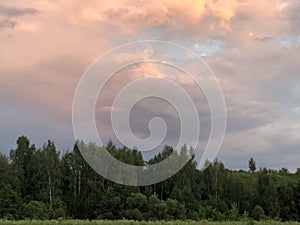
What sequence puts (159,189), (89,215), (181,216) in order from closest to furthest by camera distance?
(181,216) < (89,215) < (159,189)

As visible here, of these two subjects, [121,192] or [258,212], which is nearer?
[258,212]

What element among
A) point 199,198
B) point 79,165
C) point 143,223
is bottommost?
point 143,223

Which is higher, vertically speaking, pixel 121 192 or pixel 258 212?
pixel 121 192

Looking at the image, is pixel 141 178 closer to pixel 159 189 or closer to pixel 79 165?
pixel 159 189

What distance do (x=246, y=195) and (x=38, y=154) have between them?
25.5 m

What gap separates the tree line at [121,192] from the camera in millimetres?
56219

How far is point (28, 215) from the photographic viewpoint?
5472 centimetres

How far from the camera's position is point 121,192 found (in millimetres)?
59062

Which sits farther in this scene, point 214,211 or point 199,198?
point 199,198

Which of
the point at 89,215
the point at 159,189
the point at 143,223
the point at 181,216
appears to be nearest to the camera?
the point at 143,223

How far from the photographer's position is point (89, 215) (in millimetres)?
58875

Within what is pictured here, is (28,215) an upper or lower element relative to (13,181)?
lower

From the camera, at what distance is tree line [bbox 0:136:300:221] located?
56.2m

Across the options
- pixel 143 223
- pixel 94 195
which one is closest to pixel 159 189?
pixel 94 195
